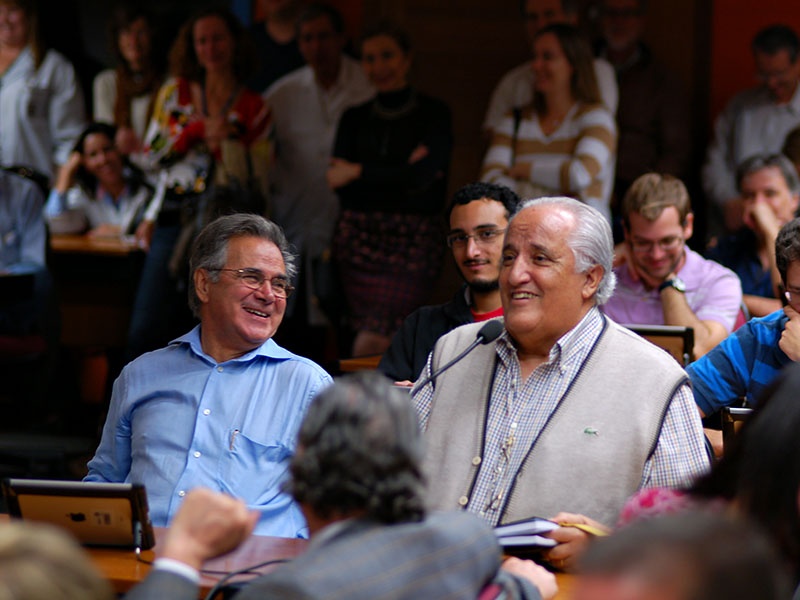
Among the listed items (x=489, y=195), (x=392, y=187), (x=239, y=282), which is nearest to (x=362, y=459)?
(x=239, y=282)

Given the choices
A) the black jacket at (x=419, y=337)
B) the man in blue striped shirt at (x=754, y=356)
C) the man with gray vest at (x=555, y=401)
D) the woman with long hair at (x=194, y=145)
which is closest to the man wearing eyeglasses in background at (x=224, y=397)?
the man with gray vest at (x=555, y=401)

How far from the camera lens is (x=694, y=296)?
421cm

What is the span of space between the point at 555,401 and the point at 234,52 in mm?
3450

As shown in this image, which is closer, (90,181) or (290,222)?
(290,222)

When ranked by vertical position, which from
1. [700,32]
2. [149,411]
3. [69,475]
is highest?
[700,32]

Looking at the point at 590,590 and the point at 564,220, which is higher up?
the point at 564,220

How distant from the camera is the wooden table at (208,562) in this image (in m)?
2.10

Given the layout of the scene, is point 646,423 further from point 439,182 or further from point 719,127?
point 719,127

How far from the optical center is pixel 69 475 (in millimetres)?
5094

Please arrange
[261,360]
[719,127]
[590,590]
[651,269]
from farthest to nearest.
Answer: [719,127] → [651,269] → [261,360] → [590,590]

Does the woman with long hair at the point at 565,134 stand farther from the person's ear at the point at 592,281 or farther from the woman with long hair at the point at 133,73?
the woman with long hair at the point at 133,73

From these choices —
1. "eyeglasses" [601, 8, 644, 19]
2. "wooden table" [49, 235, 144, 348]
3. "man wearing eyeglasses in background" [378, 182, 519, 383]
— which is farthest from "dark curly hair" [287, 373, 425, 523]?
"wooden table" [49, 235, 144, 348]

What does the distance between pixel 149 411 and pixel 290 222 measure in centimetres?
332

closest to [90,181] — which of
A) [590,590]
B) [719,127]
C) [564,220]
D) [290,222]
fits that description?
[290,222]
